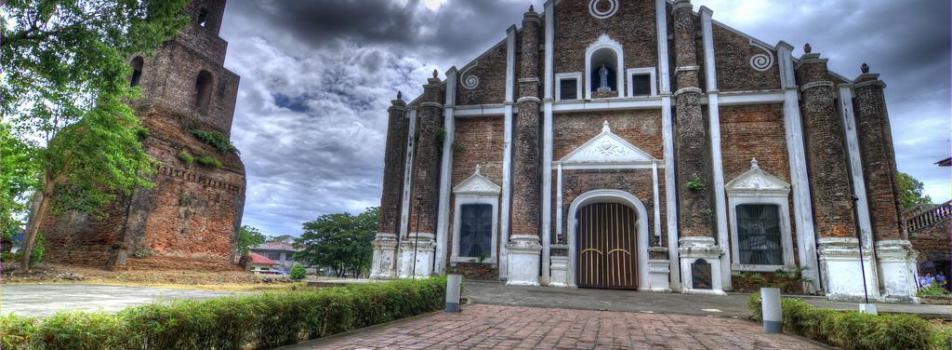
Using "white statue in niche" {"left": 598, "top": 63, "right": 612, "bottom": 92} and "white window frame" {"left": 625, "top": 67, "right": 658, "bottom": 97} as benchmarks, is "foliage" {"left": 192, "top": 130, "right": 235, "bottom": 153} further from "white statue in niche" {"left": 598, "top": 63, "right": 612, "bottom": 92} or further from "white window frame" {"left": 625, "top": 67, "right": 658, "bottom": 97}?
"white window frame" {"left": 625, "top": 67, "right": 658, "bottom": 97}

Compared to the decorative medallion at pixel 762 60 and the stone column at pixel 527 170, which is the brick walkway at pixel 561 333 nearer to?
the stone column at pixel 527 170

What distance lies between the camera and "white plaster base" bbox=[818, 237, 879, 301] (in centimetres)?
1306

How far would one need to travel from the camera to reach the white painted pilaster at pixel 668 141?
590 inches

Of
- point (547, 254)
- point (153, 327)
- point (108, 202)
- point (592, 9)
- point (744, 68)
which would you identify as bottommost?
point (153, 327)

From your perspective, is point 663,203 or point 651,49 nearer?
point 663,203

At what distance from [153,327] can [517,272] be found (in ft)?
42.0

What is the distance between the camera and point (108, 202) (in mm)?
16516

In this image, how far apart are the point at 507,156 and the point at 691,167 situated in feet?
20.3

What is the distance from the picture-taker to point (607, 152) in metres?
16.7

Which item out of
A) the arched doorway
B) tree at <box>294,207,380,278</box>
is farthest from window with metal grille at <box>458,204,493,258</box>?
→ tree at <box>294,207,380,278</box>

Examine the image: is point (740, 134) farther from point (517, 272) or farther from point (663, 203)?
point (517, 272)

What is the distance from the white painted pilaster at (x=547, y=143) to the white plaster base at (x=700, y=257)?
13.6 ft

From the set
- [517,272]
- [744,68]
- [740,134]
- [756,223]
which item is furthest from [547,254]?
[744,68]

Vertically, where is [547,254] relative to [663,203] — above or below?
below
